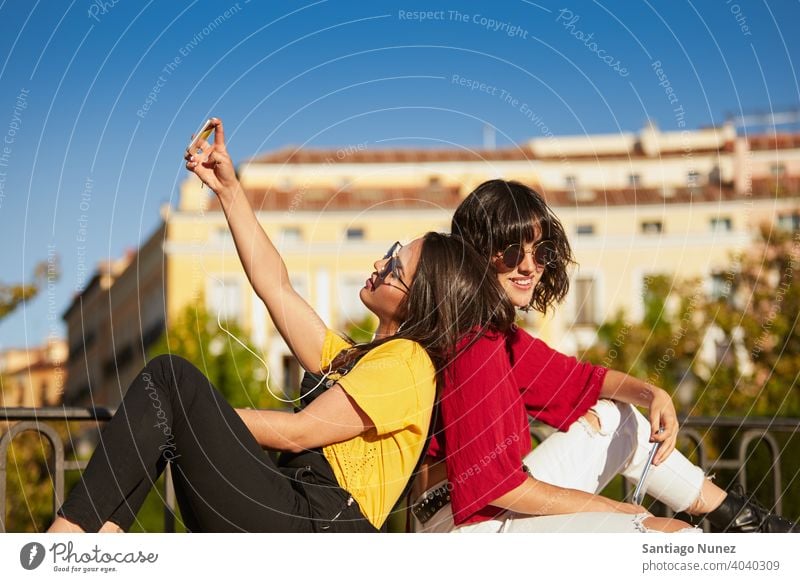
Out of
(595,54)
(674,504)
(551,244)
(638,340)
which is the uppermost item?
(595,54)

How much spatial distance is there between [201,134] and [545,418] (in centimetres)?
159

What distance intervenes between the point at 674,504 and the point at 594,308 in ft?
135

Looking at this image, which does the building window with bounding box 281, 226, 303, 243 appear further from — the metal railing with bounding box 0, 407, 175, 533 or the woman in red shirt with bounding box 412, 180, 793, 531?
the woman in red shirt with bounding box 412, 180, 793, 531

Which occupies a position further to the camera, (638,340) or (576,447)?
(638,340)

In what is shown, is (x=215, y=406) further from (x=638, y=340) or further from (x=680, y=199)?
(x=680, y=199)

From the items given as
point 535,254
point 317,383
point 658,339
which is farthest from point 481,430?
point 658,339

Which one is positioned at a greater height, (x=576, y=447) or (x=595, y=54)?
(x=595, y=54)

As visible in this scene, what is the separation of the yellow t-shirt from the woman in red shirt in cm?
11

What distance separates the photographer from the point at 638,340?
35.2 metres

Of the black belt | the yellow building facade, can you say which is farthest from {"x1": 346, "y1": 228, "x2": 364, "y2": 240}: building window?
the black belt

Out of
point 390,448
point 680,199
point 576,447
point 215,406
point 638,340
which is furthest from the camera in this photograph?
point 680,199

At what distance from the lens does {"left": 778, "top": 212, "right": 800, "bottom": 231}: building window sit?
27569mm

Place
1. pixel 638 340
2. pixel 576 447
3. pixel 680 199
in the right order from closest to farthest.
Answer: pixel 576 447 → pixel 638 340 → pixel 680 199

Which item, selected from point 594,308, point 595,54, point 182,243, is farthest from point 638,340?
point 595,54
